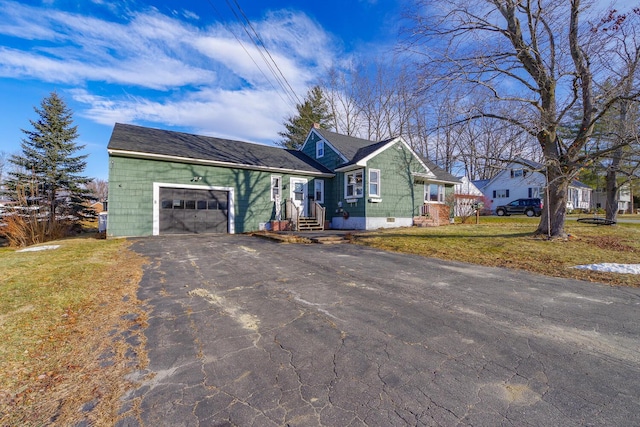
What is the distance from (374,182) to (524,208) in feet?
69.1

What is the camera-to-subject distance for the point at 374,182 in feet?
49.5

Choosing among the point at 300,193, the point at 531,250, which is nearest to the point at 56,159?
the point at 300,193

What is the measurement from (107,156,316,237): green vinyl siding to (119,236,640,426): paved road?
26.4 ft

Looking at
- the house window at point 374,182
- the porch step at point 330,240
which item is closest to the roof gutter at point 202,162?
the house window at point 374,182

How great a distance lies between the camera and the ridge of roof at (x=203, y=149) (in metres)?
12.2

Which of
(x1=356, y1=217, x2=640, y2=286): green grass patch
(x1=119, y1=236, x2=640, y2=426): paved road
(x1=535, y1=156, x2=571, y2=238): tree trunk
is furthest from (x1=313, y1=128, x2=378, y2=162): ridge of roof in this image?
(x1=119, y1=236, x2=640, y2=426): paved road

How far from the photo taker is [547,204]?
10.0 meters

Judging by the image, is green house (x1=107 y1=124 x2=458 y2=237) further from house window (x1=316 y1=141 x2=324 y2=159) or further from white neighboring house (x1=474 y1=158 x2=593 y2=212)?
white neighboring house (x1=474 y1=158 x2=593 y2=212)

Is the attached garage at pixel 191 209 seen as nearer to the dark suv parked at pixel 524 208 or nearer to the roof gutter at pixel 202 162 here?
the roof gutter at pixel 202 162

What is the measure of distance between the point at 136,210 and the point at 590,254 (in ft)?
51.8

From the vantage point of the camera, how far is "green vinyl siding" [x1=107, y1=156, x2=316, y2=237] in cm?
1152

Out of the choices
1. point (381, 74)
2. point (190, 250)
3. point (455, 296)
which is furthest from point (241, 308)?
point (381, 74)

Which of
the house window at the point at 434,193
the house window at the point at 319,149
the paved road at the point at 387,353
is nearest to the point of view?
the paved road at the point at 387,353

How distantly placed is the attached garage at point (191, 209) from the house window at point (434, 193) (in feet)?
40.3
